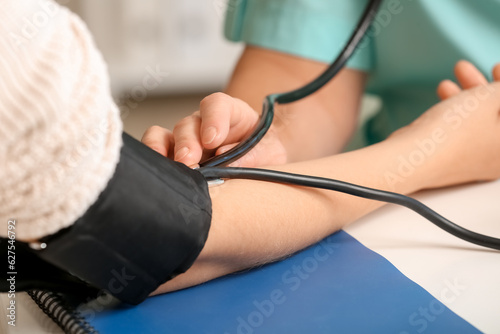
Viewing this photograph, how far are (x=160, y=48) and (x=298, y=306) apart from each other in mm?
1547

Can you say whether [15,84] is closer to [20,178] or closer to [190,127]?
[20,178]

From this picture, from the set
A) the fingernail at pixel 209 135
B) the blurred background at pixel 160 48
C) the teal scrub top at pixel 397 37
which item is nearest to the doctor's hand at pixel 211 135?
the fingernail at pixel 209 135

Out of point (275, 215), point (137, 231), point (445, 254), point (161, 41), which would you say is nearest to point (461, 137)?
point (445, 254)

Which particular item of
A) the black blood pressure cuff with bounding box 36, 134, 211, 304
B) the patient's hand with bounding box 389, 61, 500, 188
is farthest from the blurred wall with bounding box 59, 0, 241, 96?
the black blood pressure cuff with bounding box 36, 134, 211, 304

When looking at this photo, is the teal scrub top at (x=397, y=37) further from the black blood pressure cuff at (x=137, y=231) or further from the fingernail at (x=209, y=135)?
the black blood pressure cuff at (x=137, y=231)

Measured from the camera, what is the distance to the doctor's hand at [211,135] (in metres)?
0.52

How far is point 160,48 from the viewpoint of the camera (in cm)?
186

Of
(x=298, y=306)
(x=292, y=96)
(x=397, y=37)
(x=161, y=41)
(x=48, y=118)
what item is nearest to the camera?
(x=48, y=118)

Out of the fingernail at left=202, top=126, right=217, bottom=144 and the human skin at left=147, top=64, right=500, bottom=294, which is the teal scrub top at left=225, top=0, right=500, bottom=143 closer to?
the human skin at left=147, top=64, right=500, bottom=294

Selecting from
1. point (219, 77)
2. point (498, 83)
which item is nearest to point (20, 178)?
point (498, 83)

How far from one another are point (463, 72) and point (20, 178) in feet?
1.89

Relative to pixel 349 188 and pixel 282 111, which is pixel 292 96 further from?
pixel 349 188

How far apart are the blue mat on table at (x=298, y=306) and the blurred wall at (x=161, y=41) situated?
→ 1371 mm

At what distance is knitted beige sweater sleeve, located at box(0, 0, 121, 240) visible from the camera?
30 centimetres
